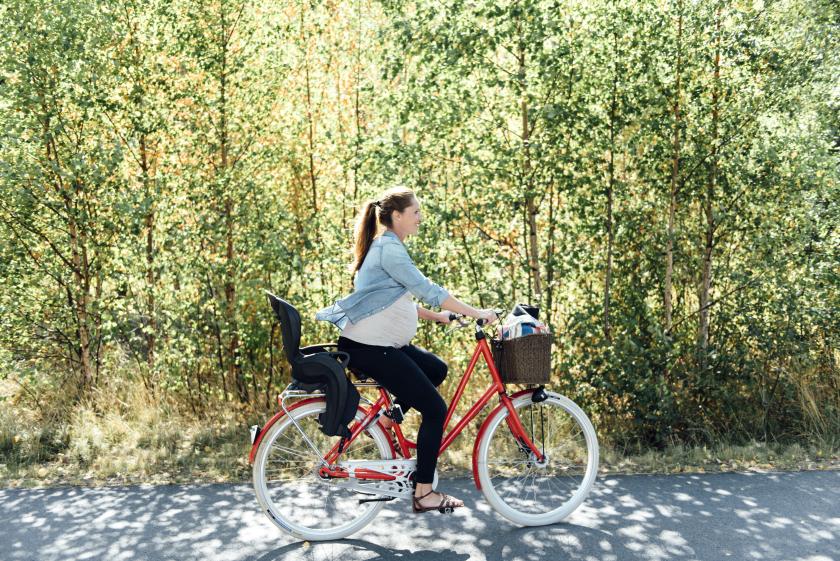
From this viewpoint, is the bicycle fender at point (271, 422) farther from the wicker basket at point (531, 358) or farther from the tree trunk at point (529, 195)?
the tree trunk at point (529, 195)

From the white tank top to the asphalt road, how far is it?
1.19m

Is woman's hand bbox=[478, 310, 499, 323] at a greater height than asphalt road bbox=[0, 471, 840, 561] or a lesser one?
greater

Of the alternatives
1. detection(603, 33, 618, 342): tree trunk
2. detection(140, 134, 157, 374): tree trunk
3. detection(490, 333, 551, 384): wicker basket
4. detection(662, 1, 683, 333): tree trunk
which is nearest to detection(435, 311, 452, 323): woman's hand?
detection(490, 333, 551, 384): wicker basket

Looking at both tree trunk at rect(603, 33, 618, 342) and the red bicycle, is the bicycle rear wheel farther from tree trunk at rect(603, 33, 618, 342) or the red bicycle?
tree trunk at rect(603, 33, 618, 342)

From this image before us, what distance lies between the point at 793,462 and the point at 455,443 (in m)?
2.69

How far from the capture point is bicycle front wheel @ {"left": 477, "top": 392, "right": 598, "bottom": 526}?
5086 mm

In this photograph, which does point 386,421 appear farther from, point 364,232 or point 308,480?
point 364,232

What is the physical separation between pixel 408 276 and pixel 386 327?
353 mm

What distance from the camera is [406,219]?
4863 millimetres

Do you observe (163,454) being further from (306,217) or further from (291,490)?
(306,217)

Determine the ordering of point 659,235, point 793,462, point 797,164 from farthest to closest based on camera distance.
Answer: point 659,235, point 797,164, point 793,462

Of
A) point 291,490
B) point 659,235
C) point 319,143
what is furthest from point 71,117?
point 659,235

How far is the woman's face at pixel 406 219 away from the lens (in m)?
4.85

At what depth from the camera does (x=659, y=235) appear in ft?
25.0
